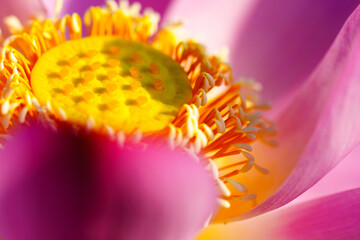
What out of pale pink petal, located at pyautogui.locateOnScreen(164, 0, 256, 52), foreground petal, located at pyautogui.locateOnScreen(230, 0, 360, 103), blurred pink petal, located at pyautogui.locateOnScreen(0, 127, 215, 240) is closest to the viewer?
blurred pink petal, located at pyautogui.locateOnScreen(0, 127, 215, 240)

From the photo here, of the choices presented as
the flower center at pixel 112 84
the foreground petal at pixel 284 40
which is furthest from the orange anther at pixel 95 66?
the foreground petal at pixel 284 40

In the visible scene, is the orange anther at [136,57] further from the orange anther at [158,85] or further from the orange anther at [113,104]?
the orange anther at [113,104]

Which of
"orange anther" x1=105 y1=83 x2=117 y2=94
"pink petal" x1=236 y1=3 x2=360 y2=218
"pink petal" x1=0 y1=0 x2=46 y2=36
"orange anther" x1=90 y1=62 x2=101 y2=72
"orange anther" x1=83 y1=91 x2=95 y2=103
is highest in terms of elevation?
"pink petal" x1=236 y1=3 x2=360 y2=218

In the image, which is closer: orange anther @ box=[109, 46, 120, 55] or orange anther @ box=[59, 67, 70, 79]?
orange anther @ box=[59, 67, 70, 79]

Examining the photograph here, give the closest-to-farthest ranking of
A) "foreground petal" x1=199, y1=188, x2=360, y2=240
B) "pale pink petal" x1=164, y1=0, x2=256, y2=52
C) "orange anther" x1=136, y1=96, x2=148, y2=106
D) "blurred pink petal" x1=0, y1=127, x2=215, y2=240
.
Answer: "blurred pink petal" x1=0, y1=127, x2=215, y2=240
"foreground petal" x1=199, y1=188, x2=360, y2=240
"orange anther" x1=136, y1=96, x2=148, y2=106
"pale pink petal" x1=164, y1=0, x2=256, y2=52

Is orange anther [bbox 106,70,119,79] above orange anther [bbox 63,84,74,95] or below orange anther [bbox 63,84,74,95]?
above

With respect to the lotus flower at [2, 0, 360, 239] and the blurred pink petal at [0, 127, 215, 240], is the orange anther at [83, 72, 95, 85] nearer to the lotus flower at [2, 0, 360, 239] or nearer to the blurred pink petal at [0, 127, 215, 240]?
the lotus flower at [2, 0, 360, 239]

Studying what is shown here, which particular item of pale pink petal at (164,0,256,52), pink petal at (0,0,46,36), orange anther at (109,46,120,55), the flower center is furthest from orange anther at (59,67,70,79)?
pale pink petal at (164,0,256,52)

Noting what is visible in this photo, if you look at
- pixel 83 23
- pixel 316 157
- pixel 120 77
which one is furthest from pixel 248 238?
pixel 83 23
